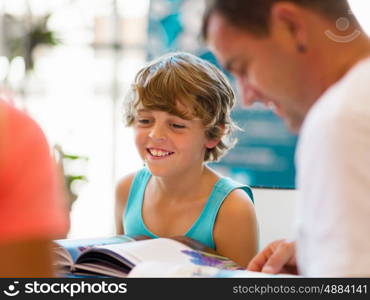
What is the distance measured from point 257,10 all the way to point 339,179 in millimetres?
236

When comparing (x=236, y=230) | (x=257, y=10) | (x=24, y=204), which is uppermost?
(x=257, y=10)

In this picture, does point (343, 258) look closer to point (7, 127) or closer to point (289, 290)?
point (289, 290)

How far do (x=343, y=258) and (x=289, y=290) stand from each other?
0.21 meters

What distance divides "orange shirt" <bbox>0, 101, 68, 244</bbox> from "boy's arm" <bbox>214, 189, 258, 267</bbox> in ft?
2.86

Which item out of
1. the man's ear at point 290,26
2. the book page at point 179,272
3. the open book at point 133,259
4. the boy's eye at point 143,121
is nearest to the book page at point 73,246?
the open book at point 133,259

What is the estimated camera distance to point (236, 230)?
1531 millimetres

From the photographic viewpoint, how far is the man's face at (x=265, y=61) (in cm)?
79

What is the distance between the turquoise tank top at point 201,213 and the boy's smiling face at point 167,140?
108 millimetres

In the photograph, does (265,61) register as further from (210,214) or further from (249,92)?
(210,214)

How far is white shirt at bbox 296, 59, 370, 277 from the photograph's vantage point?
0.70m

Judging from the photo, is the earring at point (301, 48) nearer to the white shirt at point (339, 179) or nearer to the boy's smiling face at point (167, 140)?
the white shirt at point (339, 179)

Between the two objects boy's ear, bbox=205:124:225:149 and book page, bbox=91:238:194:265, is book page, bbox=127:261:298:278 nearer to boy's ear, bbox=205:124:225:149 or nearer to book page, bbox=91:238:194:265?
book page, bbox=91:238:194:265

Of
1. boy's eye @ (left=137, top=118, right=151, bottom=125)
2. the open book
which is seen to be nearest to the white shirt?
the open book

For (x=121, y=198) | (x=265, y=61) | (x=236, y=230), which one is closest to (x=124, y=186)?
(x=121, y=198)
